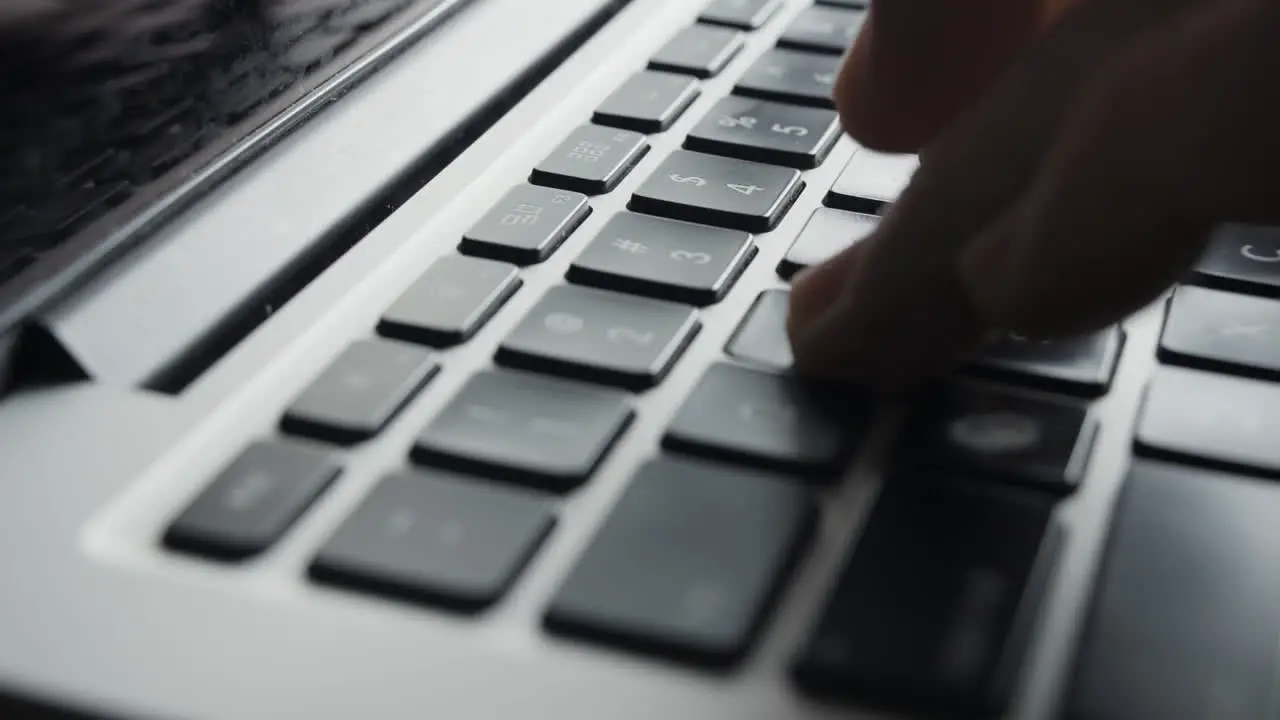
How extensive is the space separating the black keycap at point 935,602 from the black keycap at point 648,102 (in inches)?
6.3

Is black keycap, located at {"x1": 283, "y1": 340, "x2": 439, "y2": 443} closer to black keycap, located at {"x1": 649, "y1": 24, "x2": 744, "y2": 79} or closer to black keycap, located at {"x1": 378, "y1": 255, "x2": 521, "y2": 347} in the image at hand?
black keycap, located at {"x1": 378, "y1": 255, "x2": 521, "y2": 347}

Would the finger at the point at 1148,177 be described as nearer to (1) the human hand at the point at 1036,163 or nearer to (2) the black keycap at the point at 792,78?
(1) the human hand at the point at 1036,163

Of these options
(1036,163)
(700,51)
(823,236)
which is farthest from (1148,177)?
(700,51)

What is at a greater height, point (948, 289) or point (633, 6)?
point (633, 6)

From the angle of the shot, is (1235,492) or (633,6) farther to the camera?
(633,6)

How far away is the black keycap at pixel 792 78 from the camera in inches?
14.5

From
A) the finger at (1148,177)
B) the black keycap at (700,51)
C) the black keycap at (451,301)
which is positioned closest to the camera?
the finger at (1148,177)

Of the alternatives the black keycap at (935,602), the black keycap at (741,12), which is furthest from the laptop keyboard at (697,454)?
the black keycap at (741,12)

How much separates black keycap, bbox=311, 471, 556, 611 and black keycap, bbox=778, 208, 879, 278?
0.10 m

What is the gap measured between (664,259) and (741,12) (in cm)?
16

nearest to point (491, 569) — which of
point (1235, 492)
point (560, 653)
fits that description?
point (560, 653)

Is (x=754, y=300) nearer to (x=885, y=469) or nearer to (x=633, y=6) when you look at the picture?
(x=885, y=469)

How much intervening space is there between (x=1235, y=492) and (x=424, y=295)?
16 centimetres

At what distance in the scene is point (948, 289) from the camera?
0.23 metres
